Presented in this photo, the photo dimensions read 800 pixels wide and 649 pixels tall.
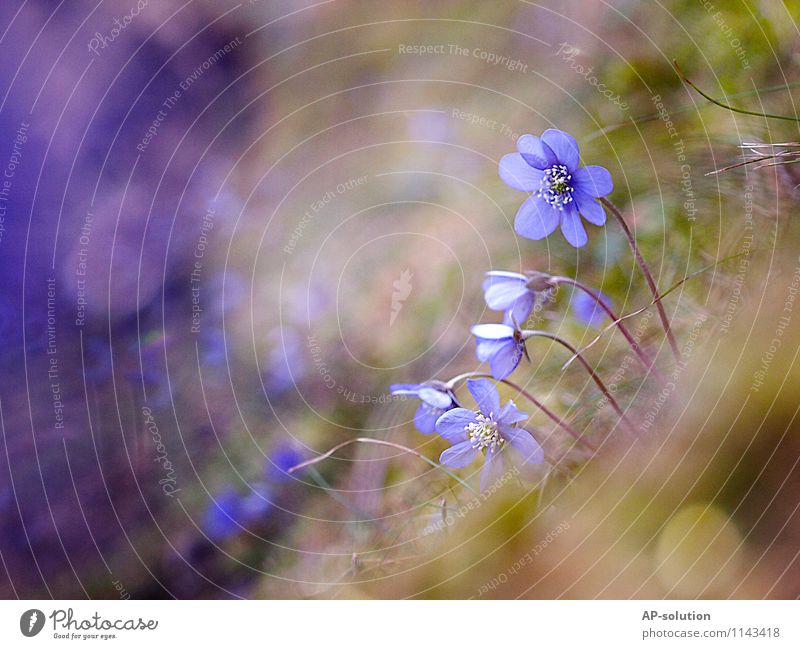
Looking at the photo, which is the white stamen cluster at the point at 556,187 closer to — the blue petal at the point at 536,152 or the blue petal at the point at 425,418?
the blue petal at the point at 536,152

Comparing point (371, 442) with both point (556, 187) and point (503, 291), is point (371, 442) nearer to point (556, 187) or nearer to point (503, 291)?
point (503, 291)

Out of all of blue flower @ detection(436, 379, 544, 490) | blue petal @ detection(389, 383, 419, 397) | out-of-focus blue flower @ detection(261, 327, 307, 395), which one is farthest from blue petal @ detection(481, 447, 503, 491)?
out-of-focus blue flower @ detection(261, 327, 307, 395)

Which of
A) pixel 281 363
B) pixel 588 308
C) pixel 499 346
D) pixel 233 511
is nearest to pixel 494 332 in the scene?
pixel 499 346

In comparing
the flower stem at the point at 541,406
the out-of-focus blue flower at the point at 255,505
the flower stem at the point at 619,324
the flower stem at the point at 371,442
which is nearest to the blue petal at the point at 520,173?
the flower stem at the point at 619,324

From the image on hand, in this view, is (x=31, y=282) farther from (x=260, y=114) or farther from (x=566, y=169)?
(x=566, y=169)

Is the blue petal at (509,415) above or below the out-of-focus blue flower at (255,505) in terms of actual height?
above

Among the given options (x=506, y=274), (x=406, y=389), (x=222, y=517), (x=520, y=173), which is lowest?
(x=222, y=517)
